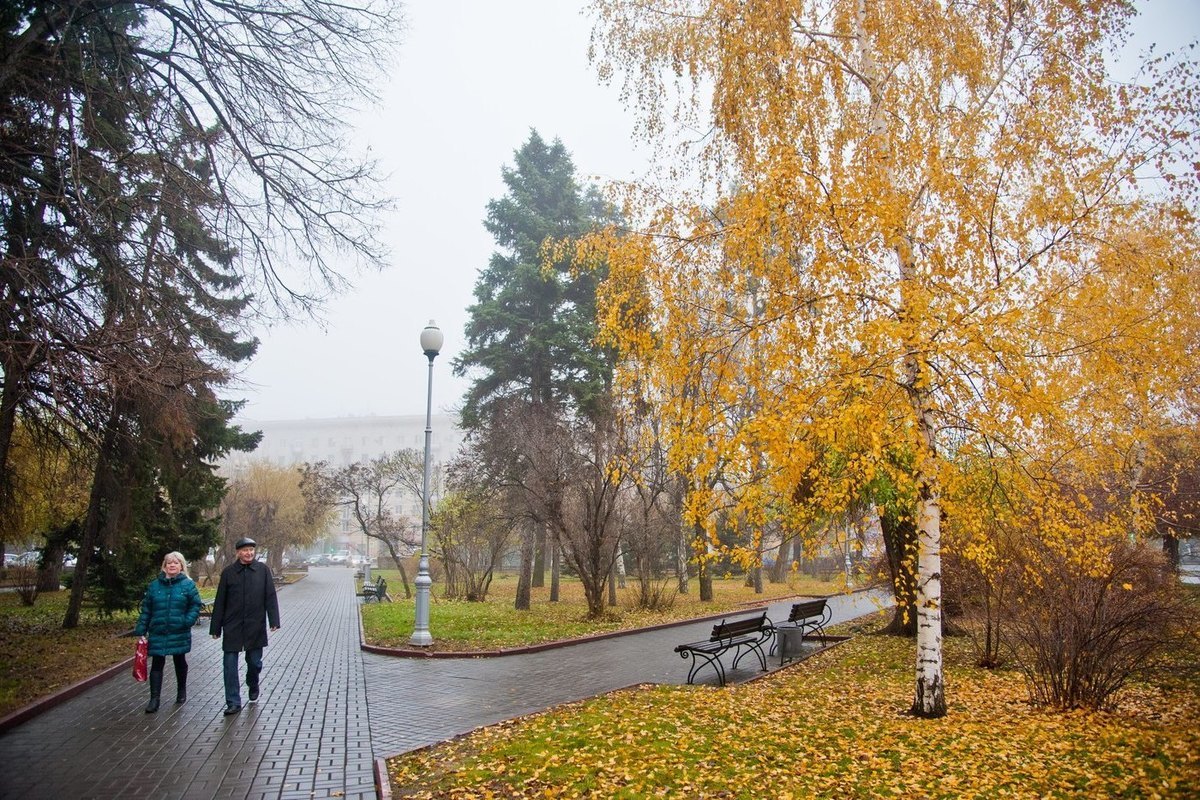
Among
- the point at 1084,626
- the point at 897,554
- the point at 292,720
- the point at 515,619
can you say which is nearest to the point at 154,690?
the point at 292,720

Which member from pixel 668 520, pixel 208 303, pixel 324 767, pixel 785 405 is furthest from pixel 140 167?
pixel 668 520

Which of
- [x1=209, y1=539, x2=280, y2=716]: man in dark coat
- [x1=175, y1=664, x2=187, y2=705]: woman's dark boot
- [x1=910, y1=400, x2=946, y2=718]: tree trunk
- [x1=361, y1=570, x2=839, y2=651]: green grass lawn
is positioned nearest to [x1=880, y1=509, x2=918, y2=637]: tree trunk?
[x1=910, y1=400, x2=946, y2=718]: tree trunk

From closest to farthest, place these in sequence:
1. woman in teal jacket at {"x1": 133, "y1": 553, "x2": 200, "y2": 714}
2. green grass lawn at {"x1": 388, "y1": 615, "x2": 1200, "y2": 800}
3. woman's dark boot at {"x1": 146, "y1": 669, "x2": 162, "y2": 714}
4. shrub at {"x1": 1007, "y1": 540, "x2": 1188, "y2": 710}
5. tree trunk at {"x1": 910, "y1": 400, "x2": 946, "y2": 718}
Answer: green grass lawn at {"x1": 388, "y1": 615, "x2": 1200, "y2": 800} → tree trunk at {"x1": 910, "y1": 400, "x2": 946, "y2": 718} → shrub at {"x1": 1007, "y1": 540, "x2": 1188, "y2": 710} → woman's dark boot at {"x1": 146, "y1": 669, "x2": 162, "y2": 714} → woman in teal jacket at {"x1": 133, "y1": 553, "x2": 200, "y2": 714}

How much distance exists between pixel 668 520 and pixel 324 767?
1824cm

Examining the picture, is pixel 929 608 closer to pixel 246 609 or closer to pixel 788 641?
pixel 788 641

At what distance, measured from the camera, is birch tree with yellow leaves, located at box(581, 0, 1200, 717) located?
6203 mm

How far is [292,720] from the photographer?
7336 mm

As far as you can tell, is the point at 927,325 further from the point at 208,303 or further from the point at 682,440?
the point at 208,303

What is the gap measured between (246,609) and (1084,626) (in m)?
9.20

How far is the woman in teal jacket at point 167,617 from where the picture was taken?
7676 millimetres

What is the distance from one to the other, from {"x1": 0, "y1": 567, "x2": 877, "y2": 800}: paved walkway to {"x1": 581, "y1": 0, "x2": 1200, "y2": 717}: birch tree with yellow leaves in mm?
3778

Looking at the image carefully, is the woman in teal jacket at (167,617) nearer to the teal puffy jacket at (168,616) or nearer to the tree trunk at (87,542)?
the teal puffy jacket at (168,616)

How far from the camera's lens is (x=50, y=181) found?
7758mm

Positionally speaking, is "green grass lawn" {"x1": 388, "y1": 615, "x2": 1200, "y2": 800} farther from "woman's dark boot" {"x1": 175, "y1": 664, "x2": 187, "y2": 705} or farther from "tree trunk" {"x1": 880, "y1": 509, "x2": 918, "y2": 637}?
"tree trunk" {"x1": 880, "y1": 509, "x2": 918, "y2": 637}
